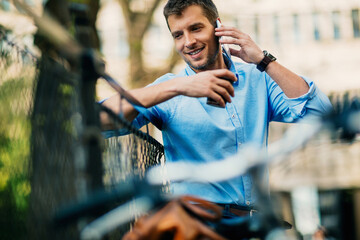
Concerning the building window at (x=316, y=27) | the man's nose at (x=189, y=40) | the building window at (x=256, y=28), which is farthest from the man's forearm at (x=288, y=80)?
the building window at (x=316, y=27)

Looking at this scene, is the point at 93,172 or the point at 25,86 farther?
the point at 25,86

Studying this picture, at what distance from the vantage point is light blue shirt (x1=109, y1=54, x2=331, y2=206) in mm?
2713

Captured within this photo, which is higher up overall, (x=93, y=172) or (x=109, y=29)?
(x=109, y=29)

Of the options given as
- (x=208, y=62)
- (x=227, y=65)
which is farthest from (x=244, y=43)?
(x=227, y=65)

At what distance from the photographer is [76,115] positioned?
1.73 metres

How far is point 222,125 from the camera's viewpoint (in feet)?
9.42

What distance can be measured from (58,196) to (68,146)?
0.18 metres

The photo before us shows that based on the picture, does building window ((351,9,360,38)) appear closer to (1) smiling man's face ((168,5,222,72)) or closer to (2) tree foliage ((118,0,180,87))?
(2) tree foliage ((118,0,180,87))

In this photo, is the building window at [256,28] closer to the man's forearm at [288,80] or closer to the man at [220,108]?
the man at [220,108]

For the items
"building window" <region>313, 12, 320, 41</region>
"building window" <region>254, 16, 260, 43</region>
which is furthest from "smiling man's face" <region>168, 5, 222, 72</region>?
"building window" <region>313, 12, 320, 41</region>

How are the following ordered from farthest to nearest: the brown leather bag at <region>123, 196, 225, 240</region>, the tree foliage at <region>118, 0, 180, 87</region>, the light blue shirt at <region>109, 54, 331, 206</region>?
the tree foliage at <region>118, 0, 180, 87</region>
the light blue shirt at <region>109, 54, 331, 206</region>
the brown leather bag at <region>123, 196, 225, 240</region>

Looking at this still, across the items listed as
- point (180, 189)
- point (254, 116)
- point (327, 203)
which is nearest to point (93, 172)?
point (327, 203)

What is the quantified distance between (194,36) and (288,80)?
26.0 inches

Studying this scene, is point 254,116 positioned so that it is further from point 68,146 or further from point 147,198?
point 147,198
